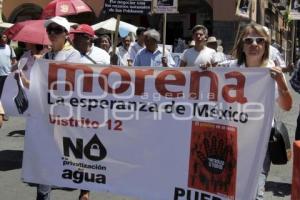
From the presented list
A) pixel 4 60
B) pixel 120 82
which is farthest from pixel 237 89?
pixel 4 60

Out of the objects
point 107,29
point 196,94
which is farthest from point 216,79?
point 107,29

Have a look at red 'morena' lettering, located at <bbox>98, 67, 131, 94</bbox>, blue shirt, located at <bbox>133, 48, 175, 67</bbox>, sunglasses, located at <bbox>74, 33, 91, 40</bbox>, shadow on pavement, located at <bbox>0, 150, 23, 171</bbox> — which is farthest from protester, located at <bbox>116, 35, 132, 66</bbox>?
red 'morena' lettering, located at <bbox>98, 67, 131, 94</bbox>

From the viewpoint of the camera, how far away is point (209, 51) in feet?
28.6

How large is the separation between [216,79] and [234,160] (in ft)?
1.98

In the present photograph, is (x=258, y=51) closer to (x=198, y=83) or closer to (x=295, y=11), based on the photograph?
(x=198, y=83)

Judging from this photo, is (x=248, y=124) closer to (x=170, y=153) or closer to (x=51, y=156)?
(x=170, y=153)

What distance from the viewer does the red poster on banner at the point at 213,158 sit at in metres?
4.41

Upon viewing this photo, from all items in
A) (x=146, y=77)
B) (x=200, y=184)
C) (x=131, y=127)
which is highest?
(x=146, y=77)

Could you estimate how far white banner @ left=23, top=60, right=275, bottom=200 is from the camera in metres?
4.42

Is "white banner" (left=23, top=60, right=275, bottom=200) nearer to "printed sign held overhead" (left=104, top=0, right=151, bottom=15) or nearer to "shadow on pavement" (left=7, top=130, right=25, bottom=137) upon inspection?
"shadow on pavement" (left=7, top=130, right=25, bottom=137)

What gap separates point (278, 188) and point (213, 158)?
2.77m

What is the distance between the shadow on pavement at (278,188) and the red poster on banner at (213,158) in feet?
7.92

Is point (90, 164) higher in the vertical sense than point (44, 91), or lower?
lower

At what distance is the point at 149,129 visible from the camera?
15.6 feet
